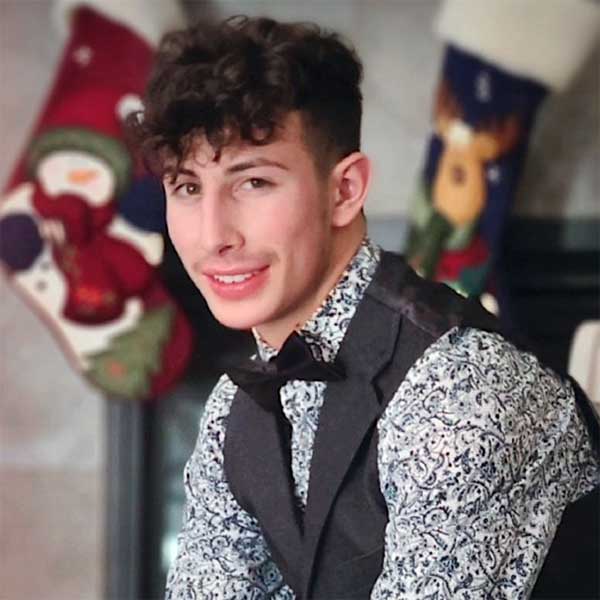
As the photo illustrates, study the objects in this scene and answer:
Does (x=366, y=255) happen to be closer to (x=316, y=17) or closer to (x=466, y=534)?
(x=466, y=534)

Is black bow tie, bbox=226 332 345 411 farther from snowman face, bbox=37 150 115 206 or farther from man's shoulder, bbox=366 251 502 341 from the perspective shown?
snowman face, bbox=37 150 115 206

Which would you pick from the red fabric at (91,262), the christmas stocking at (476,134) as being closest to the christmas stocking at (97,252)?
the red fabric at (91,262)

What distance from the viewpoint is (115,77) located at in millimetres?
2342

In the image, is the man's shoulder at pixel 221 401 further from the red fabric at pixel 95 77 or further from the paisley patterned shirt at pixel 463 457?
the red fabric at pixel 95 77

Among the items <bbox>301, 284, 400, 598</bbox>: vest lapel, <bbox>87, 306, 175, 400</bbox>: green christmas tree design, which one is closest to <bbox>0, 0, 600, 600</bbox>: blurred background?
<bbox>87, 306, 175, 400</bbox>: green christmas tree design

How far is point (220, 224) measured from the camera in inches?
36.1

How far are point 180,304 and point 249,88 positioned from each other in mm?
1542

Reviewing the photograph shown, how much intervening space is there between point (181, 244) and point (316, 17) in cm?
152

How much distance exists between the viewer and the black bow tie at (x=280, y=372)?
939 millimetres

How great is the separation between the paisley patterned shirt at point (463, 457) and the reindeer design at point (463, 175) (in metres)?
1.20

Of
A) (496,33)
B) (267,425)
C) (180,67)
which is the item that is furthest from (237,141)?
(496,33)

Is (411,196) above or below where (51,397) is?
above

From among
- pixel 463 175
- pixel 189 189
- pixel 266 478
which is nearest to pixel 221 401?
pixel 266 478

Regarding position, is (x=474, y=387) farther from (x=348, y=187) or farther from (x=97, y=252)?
(x=97, y=252)
